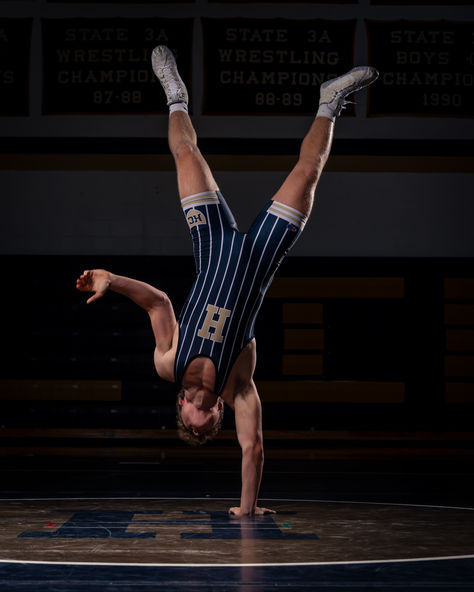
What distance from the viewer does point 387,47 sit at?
32.5ft

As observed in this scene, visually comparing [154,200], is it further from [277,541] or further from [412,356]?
[277,541]

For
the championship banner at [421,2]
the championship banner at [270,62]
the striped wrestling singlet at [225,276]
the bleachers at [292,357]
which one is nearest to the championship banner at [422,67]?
the championship banner at [421,2]

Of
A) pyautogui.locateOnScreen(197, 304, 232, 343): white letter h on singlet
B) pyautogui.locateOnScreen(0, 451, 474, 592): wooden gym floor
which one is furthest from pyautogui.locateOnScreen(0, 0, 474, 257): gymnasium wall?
pyautogui.locateOnScreen(197, 304, 232, 343): white letter h on singlet

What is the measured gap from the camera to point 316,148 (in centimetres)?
484

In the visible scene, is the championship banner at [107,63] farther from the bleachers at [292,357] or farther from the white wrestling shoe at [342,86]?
the white wrestling shoe at [342,86]

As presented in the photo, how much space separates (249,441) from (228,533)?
0.67m

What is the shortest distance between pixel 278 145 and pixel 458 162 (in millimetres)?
1936

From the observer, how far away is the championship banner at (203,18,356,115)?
32.3 ft

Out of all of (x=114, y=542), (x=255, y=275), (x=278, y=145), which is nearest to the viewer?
(x=114, y=542)

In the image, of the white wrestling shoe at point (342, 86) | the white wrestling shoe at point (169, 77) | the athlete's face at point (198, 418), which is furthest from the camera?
the white wrestling shoe at point (169, 77)

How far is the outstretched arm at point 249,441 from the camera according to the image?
4.82 m

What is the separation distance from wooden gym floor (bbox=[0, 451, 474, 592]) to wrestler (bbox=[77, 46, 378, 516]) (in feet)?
1.77

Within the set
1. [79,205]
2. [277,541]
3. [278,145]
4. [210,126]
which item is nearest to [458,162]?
[278,145]

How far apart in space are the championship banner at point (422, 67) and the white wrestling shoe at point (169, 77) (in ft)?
16.1
